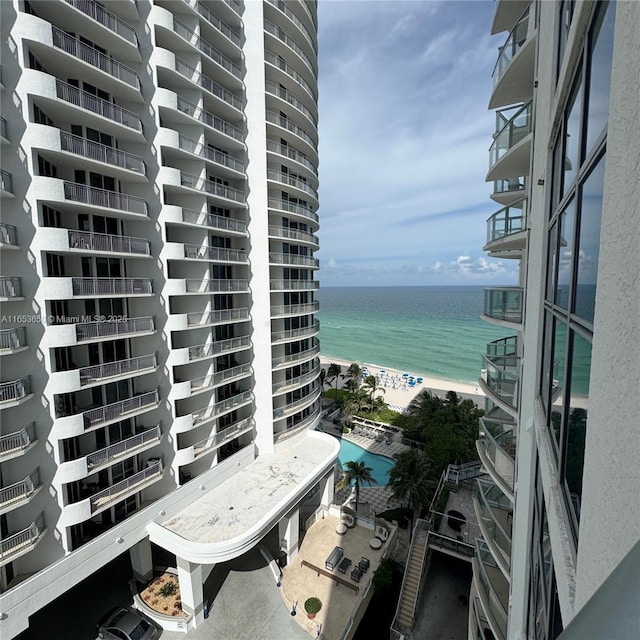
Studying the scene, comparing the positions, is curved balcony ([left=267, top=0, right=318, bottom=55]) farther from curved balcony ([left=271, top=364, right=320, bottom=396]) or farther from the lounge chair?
the lounge chair

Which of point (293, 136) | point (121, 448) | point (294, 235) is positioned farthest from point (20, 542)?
point (293, 136)

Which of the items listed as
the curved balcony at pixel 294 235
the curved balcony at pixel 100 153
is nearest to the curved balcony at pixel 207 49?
the curved balcony at pixel 100 153

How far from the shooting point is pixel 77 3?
12805 mm

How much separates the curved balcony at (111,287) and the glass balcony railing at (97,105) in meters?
6.50

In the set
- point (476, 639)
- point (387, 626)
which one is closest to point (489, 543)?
point (476, 639)

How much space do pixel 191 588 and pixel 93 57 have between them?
22717 millimetres

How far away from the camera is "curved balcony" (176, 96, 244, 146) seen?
17.0 metres

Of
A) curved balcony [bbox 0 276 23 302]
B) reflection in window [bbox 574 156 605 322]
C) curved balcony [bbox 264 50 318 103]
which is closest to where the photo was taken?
reflection in window [bbox 574 156 605 322]

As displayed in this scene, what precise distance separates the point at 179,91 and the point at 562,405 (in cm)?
A: 2079

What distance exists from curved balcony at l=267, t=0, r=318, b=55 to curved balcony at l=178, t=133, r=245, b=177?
32.0 ft

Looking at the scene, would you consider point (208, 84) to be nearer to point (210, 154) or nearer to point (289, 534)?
point (210, 154)

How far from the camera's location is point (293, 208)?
23.6 meters

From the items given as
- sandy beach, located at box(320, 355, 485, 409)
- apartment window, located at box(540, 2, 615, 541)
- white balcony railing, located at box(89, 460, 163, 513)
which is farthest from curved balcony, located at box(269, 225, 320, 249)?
sandy beach, located at box(320, 355, 485, 409)

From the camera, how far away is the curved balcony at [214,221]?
1733 centimetres
